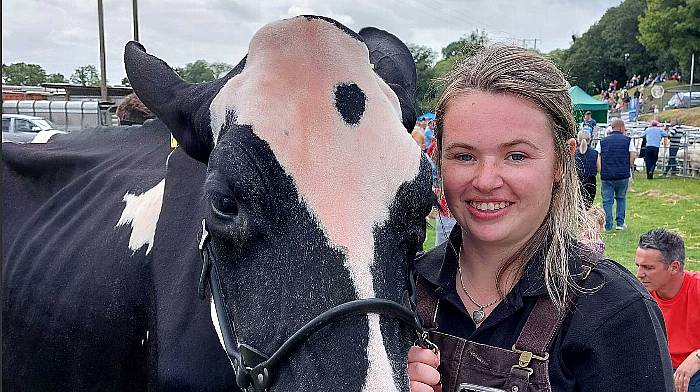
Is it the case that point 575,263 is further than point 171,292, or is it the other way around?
point 171,292

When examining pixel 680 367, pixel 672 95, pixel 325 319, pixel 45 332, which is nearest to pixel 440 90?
pixel 325 319

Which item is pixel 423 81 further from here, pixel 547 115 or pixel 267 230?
pixel 267 230

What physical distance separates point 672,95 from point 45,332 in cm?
5109

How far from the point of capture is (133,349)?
2670mm

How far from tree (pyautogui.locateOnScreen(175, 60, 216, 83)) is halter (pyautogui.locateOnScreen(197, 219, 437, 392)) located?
804 millimetres

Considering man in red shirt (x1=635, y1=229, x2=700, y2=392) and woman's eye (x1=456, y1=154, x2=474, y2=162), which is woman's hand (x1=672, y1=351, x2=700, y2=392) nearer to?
man in red shirt (x1=635, y1=229, x2=700, y2=392)

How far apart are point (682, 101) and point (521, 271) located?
45.6 metres

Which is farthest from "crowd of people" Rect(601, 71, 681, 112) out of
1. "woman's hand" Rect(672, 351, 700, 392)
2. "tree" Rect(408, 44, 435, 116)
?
"tree" Rect(408, 44, 435, 116)

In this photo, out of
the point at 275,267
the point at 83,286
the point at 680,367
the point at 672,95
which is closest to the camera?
the point at 275,267

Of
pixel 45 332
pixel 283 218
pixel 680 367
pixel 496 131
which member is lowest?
pixel 680 367

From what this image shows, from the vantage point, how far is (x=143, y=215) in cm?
277

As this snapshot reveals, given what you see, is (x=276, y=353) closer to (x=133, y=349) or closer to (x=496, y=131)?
(x=496, y=131)

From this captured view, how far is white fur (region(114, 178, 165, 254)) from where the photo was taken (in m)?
2.68

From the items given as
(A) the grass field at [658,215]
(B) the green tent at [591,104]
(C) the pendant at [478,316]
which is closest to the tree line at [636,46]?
(B) the green tent at [591,104]
